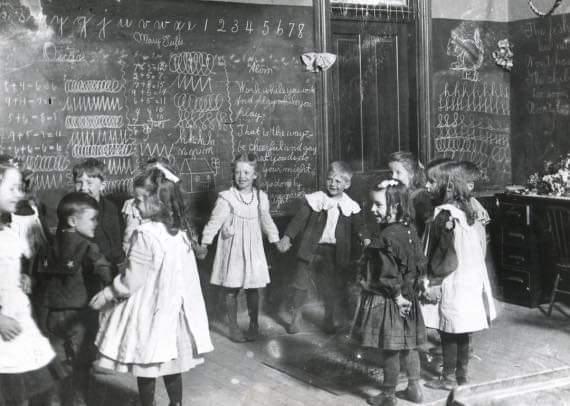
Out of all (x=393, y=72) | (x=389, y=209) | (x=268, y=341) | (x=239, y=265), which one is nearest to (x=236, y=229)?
(x=239, y=265)

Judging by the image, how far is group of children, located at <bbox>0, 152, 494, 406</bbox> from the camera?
3.52m

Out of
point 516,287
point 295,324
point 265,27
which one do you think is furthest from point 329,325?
point 265,27

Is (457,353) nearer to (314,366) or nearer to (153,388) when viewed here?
(314,366)

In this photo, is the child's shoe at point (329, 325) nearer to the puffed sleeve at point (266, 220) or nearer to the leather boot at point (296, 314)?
the leather boot at point (296, 314)

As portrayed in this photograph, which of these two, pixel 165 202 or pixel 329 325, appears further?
pixel 329 325

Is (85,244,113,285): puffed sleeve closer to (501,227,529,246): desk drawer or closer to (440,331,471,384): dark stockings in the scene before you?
(440,331,471,384): dark stockings

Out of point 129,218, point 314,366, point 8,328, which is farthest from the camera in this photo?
point 129,218

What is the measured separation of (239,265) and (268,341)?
1.87 ft

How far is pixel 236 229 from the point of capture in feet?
17.7

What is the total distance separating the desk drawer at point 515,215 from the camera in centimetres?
616

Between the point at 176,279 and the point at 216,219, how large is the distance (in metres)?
1.70

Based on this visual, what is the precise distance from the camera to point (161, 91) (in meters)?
5.58

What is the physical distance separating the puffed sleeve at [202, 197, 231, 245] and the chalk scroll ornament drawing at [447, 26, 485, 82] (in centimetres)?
278

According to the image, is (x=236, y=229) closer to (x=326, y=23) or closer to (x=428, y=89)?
(x=326, y=23)
